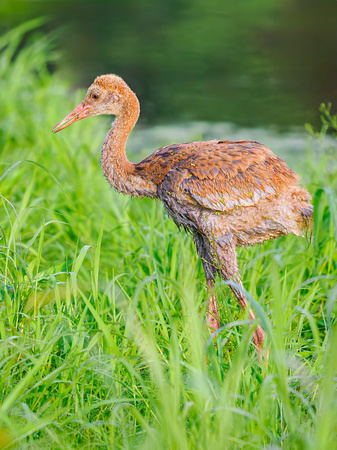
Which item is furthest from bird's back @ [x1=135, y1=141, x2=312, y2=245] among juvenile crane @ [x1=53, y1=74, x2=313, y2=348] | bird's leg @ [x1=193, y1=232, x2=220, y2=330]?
bird's leg @ [x1=193, y1=232, x2=220, y2=330]

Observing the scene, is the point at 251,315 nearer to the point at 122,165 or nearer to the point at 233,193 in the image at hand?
the point at 233,193

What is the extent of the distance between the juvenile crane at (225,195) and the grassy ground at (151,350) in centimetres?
16

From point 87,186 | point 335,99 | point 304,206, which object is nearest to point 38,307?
point 304,206

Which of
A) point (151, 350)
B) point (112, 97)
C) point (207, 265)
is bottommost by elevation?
point (207, 265)

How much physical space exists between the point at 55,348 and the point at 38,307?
0.74ft

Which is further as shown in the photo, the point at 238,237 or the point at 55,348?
the point at 238,237

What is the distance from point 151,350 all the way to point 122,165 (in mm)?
1728

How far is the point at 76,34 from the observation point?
1438 centimetres

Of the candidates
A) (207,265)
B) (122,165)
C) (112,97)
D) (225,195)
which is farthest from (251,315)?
(112,97)

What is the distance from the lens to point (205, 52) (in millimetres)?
13109

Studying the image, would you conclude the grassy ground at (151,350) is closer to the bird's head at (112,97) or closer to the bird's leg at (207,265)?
the bird's leg at (207,265)

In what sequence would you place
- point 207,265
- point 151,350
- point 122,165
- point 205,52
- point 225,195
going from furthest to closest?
point 205,52
point 122,165
point 207,265
point 225,195
point 151,350

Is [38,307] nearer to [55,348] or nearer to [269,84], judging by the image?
[55,348]

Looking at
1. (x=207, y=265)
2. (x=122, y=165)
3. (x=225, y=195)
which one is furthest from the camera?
(x=122, y=165)
